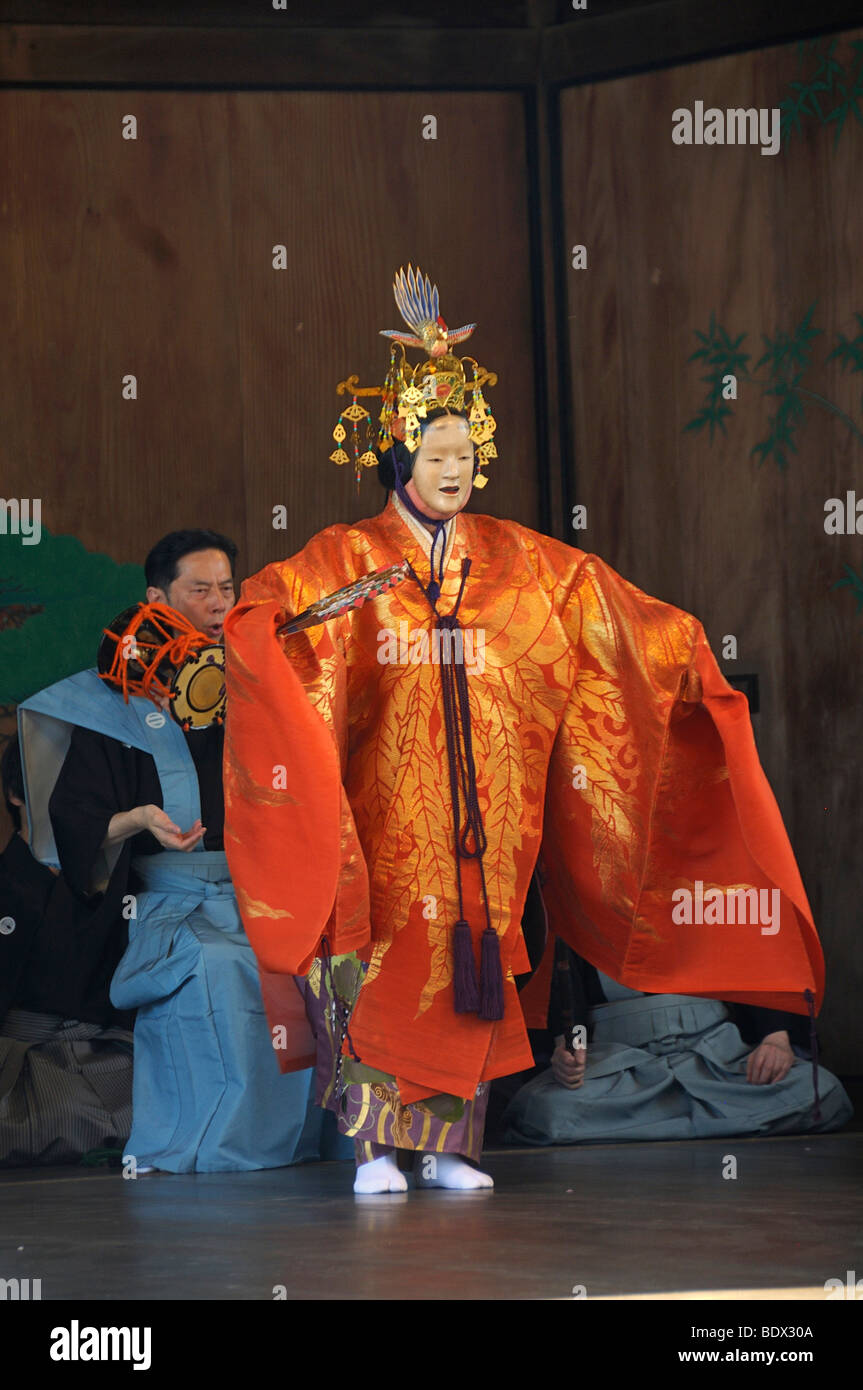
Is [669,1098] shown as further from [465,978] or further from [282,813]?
[282,813]

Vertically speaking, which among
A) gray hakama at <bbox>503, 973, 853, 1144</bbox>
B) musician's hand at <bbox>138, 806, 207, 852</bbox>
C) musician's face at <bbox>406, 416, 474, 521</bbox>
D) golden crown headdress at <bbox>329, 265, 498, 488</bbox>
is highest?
golden crown headdress at <bbox>329, 265, 498, 488</bbox>

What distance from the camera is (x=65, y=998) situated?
13.9ft

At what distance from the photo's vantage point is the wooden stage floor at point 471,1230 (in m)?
2.50

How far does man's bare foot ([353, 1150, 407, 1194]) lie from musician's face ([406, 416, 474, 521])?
1.24 metres

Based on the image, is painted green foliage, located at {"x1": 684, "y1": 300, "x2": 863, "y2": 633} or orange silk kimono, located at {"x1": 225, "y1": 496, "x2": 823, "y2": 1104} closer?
orange silk kimono, located at {"x1": 225, "y1": 496, "x2": 823, "y2": 1104}

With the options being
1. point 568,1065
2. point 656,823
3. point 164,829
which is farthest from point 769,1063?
point 164,829

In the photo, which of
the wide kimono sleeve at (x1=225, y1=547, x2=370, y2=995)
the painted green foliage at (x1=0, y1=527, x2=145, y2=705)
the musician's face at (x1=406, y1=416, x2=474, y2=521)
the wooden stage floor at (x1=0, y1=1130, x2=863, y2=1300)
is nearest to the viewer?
the wooden stage floor at (x1=0, y1=1130, x2=863, y2=1300)

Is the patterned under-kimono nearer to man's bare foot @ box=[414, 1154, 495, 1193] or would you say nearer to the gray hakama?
man's bare foot @ box=[414, 1154, 495, 1193]

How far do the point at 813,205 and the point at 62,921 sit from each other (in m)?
2.74

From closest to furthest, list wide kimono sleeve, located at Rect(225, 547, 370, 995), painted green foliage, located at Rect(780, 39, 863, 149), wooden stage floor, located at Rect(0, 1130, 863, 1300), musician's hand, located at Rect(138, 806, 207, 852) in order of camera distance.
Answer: wooden stage floor, located at Rect(0, 1130, 863, 1300) < wide kimono sleeve, located at Rect(225, 547, 370, 995) < musician's hand, located at Rect(138, 806, 207, 852) < painted green foliage, located at Rect(780, 39, 863, 149)

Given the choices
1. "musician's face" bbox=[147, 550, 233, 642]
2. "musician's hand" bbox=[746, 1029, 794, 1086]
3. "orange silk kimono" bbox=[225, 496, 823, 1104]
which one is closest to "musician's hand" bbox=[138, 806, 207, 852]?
"orange silk kimono" bbox=[225, 496, 823, 1104]

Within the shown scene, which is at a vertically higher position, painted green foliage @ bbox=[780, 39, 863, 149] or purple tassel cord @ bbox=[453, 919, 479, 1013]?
painted green foliage @ bbox=[780, 39, 863, 149]

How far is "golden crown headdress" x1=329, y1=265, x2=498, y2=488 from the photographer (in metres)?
3.61
